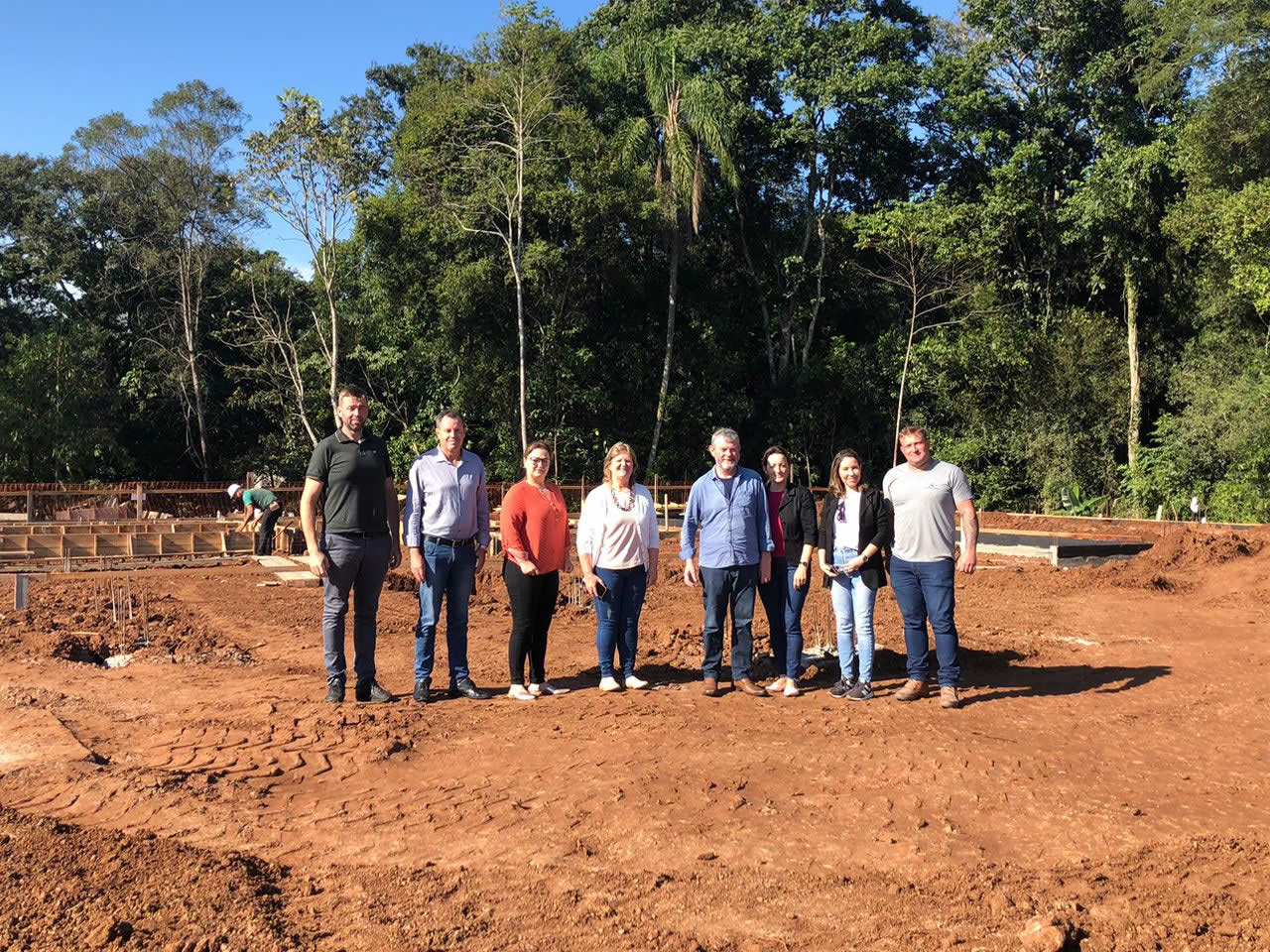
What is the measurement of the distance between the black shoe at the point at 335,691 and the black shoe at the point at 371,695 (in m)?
0.10

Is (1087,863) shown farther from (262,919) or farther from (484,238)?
(484,238)

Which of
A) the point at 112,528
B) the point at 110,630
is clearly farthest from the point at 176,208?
the point at 110,630

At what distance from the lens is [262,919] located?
3.11m

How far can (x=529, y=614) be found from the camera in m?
5.91

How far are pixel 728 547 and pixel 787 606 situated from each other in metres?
0.68

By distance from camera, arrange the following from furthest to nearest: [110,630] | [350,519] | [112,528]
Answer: [112,528], [110,630], [350,519]

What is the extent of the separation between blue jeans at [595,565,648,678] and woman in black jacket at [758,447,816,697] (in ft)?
2.64

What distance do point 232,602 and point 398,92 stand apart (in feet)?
89.7

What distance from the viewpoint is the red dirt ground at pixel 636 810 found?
3148 millimetres

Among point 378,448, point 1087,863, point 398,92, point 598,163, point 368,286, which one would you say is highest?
point 398,92

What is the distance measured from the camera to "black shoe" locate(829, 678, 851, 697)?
6.15 meters

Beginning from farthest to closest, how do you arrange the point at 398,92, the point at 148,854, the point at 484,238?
the point at 398,92 → the point at 484,238 → the point at 148,854

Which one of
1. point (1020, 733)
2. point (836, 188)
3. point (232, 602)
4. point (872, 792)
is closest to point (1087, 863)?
point (872, 792)

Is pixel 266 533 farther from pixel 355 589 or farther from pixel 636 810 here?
pixel 636 810
